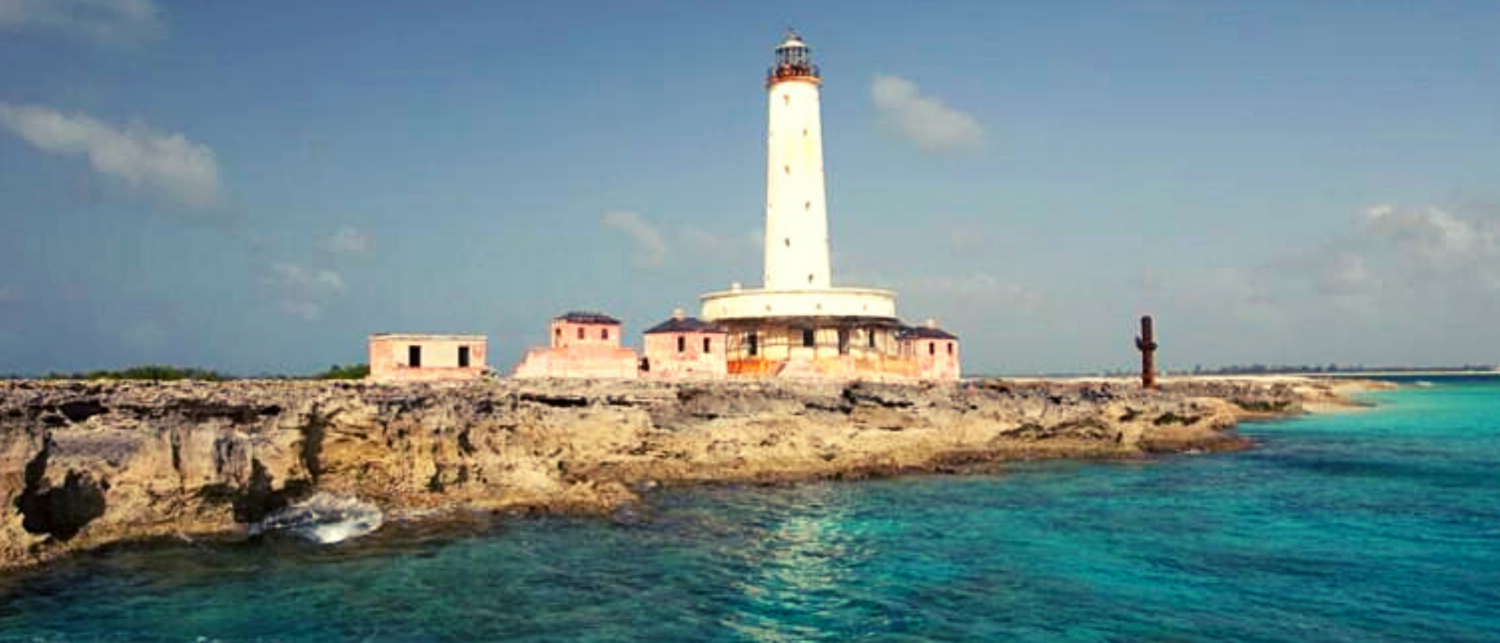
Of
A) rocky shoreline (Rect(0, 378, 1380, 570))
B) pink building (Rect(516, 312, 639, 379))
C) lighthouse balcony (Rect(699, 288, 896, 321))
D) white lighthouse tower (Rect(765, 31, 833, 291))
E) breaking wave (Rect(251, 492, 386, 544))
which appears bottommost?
breaking wave (Rect(251, 492, 386, 544))

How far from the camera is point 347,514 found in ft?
75.0

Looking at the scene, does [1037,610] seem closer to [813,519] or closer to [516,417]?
[813,519]

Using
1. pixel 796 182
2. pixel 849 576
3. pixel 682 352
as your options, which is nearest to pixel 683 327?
pixel 682 352

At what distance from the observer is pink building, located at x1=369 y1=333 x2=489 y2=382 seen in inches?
1303

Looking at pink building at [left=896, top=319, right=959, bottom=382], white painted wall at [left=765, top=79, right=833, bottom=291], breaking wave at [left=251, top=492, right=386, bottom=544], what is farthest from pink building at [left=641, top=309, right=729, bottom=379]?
breaking wave at [left=251, top=492, right=386, bottom=544]

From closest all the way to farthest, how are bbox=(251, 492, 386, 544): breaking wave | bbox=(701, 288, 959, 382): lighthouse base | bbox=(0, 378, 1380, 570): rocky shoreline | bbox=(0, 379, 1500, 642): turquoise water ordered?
1. bbox=(0, 379, 1500, 642): turquoise water
2. bbox=(0, 378, 1380, 570): rocky shoreline
3. bbox=(251, 492, 386, 544): breaking wave
4. bbox=(701, 288, 959, 382): lighthouse base

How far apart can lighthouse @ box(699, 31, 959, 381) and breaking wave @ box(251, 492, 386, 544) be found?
22.6 m

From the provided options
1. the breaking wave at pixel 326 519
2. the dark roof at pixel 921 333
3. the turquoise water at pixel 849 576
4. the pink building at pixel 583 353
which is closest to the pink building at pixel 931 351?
the dark roof at pixel 921 333

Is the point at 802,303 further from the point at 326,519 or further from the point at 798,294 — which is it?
the point at 326,519

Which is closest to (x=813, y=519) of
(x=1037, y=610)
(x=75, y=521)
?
(x=1037, y=610)

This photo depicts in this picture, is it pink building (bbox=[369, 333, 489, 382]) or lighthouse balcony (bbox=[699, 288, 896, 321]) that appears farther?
lighthouse balcony (bbox=[699, 288, 896, 321])

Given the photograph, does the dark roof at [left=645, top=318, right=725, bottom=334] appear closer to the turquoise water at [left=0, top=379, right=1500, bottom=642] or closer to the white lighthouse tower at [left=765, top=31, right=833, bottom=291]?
the white lighthouse tower at [left=765, top=31, right=833, bottom=291]

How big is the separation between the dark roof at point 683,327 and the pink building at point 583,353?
8.97 ft

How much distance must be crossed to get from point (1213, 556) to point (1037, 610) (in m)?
5.96
